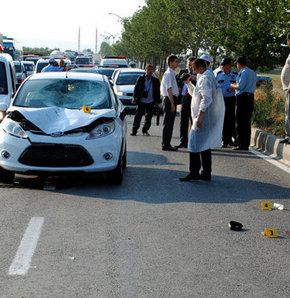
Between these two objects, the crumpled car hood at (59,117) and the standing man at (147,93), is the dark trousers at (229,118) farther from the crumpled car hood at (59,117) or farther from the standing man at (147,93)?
the crumpled car hood at (59,117)

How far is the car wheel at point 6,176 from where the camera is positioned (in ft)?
30.0

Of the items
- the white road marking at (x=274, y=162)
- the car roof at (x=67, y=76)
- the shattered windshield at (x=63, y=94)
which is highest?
the car roof at (x=67, y=76)

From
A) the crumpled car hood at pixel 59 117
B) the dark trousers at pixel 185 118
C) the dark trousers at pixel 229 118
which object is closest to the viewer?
the crumpled car hood at pixel 59 117

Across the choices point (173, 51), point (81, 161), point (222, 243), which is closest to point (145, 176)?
point (81, 161)

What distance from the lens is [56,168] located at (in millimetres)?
8836

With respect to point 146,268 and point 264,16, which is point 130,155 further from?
point 264,16

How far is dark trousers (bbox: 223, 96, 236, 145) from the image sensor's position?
14.1m

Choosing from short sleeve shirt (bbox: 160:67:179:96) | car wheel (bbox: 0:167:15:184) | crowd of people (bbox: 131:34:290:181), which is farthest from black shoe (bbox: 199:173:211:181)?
short sleeve shirt (bbox: 160:67:179:96)

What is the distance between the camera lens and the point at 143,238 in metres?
6.41

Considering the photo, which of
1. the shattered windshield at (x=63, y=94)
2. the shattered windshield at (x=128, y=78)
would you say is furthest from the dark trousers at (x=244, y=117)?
the shattered windshield at (x=128, y=78)

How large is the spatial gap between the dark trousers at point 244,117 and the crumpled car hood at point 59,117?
4.86 metres

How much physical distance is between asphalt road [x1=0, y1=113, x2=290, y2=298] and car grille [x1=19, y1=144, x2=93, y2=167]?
1.19ft

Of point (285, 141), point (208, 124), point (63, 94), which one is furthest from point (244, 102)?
point (63, 94)

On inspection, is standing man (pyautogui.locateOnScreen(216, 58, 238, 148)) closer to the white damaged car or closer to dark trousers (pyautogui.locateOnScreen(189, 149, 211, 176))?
dark trousers (pyautogui.locateOnScreen(189, 149, 211, 176))
